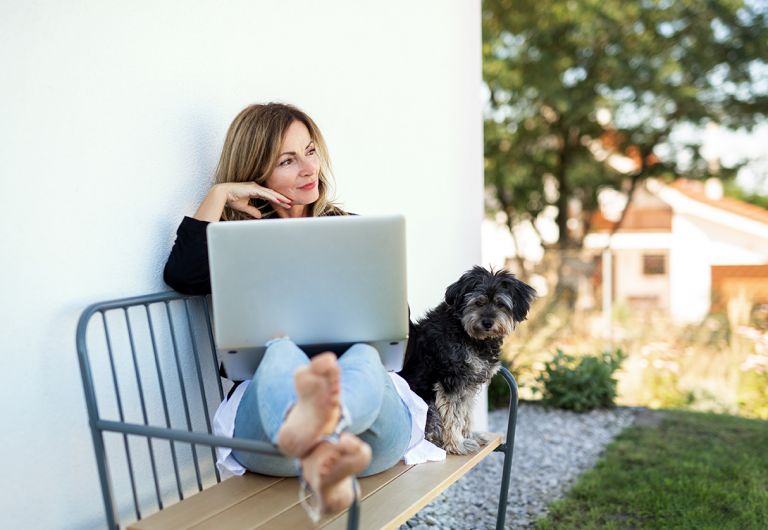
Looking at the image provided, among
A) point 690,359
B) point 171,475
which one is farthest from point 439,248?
point 690,359

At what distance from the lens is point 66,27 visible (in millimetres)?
2105

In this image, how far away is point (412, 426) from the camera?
7.91 feet

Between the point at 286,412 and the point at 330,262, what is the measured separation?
484 mm

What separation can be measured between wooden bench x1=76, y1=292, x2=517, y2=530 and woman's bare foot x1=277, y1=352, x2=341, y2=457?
0.14 meters

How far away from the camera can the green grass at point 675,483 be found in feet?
11.5

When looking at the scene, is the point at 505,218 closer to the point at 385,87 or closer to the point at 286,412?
the point at 385,87

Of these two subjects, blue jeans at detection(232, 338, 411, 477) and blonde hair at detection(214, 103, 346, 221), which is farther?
blonde hair at detection(214, 103, 346, 221)

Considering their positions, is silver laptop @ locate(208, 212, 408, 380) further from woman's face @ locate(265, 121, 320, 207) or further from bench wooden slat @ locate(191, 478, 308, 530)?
woman's face @ locate(265, 121, 320, 207)

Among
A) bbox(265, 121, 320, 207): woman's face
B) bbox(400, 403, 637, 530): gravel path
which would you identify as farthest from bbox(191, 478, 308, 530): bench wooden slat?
bbox(400, 403, 637, 530): gravel path

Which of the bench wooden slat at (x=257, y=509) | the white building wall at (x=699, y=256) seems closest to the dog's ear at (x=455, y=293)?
the bench wooden slat at (x=257, y=509)

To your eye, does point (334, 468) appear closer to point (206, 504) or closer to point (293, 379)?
point (293, 379)

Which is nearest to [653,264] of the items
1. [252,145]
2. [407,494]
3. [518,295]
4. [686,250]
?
[686,250]

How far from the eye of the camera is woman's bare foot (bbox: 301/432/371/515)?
1458 millimetres

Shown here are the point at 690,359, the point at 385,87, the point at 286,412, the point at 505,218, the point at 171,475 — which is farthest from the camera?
the point at 505,218
